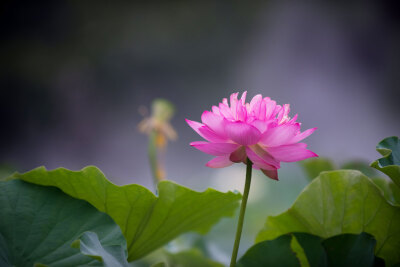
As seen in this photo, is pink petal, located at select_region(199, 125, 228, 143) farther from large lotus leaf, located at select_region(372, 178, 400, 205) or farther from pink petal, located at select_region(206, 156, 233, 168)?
large lotus leaf, located at select_region(372, 178, 400, 205)

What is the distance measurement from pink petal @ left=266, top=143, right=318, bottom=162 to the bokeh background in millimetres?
2128

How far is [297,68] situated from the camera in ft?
8.21

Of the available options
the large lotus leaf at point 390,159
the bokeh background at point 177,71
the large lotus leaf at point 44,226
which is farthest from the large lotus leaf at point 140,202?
the bokeh background at point 177,71

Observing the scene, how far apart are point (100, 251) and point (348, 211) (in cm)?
26

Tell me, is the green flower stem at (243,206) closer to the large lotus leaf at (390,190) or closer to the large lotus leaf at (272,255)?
the large lotus leaf at (272,255)

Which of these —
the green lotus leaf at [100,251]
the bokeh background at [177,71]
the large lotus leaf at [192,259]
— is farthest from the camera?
the bokeh background at [177,71]

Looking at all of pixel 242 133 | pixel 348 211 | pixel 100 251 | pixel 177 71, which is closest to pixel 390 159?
pixel 348 211

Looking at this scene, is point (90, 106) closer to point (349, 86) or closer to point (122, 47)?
point (122, 47)

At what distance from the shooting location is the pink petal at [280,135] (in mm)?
317

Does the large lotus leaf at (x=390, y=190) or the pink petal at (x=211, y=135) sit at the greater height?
the pink petal at (x=211, y=135)

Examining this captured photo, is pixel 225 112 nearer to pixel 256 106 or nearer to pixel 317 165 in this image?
pixel 256 106

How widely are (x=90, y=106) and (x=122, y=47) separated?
476 millimetres

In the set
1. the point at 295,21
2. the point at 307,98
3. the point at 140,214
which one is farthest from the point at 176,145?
the point at 140,214

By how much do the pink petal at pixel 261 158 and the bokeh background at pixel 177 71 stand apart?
2.13 metres
